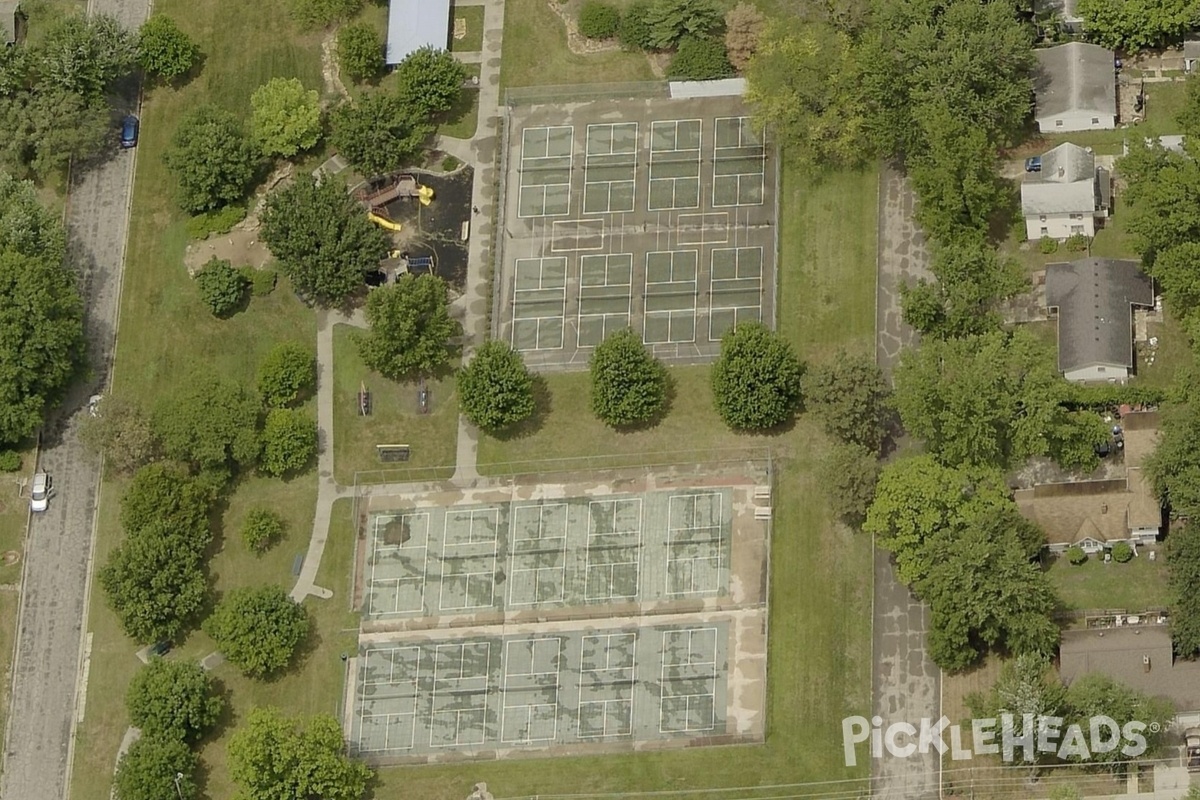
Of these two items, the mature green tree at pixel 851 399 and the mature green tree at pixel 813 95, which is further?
the mature green tree at pixel 813 95

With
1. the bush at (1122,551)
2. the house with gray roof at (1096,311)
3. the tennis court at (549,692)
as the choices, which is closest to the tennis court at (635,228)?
the house with gray roof at (1096,311)

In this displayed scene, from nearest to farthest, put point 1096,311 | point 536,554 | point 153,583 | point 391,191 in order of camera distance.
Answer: point 153,583 < point 1096,311 < point 536,554 < point 391,191

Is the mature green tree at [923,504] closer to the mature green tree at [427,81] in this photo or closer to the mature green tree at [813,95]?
the mature green tree at [813,95]

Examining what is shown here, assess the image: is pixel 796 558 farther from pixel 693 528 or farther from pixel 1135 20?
pixel 1135 20

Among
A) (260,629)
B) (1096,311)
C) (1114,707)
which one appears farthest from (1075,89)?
(260,629)

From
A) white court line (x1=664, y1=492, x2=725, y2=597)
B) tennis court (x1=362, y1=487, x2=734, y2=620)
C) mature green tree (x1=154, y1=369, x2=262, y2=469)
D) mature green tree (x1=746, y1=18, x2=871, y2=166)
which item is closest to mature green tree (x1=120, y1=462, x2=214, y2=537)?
mature green tree (x1=154, y1=369, x2=262, y2=469)

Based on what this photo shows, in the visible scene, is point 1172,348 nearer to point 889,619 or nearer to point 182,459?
point 889,619
